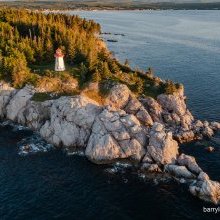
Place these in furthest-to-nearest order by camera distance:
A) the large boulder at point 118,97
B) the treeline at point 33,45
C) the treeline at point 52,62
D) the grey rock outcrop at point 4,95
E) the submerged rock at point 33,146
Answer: the treeline at point 33,45
the treeline at point 52,62
the grey rock outcrop at point 4,95
the large boulder at point 118,97
the submerged rock at point 33,146

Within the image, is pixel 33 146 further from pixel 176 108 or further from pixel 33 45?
pixel 33 45

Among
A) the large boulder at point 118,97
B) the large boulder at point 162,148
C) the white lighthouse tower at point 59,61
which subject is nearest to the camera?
the large boulder at point 162,148

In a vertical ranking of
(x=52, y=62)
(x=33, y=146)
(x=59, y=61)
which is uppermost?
(x=59, y=61)

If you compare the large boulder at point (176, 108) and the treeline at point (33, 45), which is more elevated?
the treeline at point (33, 45)

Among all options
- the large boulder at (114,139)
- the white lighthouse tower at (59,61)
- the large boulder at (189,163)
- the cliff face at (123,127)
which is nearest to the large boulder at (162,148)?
the cliff face at (123,127)

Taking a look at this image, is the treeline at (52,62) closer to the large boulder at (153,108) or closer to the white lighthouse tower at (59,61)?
the white lighthouse tower at (59,61)

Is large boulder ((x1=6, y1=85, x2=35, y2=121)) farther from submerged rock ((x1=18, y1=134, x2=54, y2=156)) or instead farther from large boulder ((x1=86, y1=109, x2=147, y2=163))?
large boulder ((x1=86, y1=109, x2=147, y2=163))

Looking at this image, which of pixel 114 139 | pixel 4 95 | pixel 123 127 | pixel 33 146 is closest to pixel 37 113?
pixel 33 146

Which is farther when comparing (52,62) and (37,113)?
(52,62)
